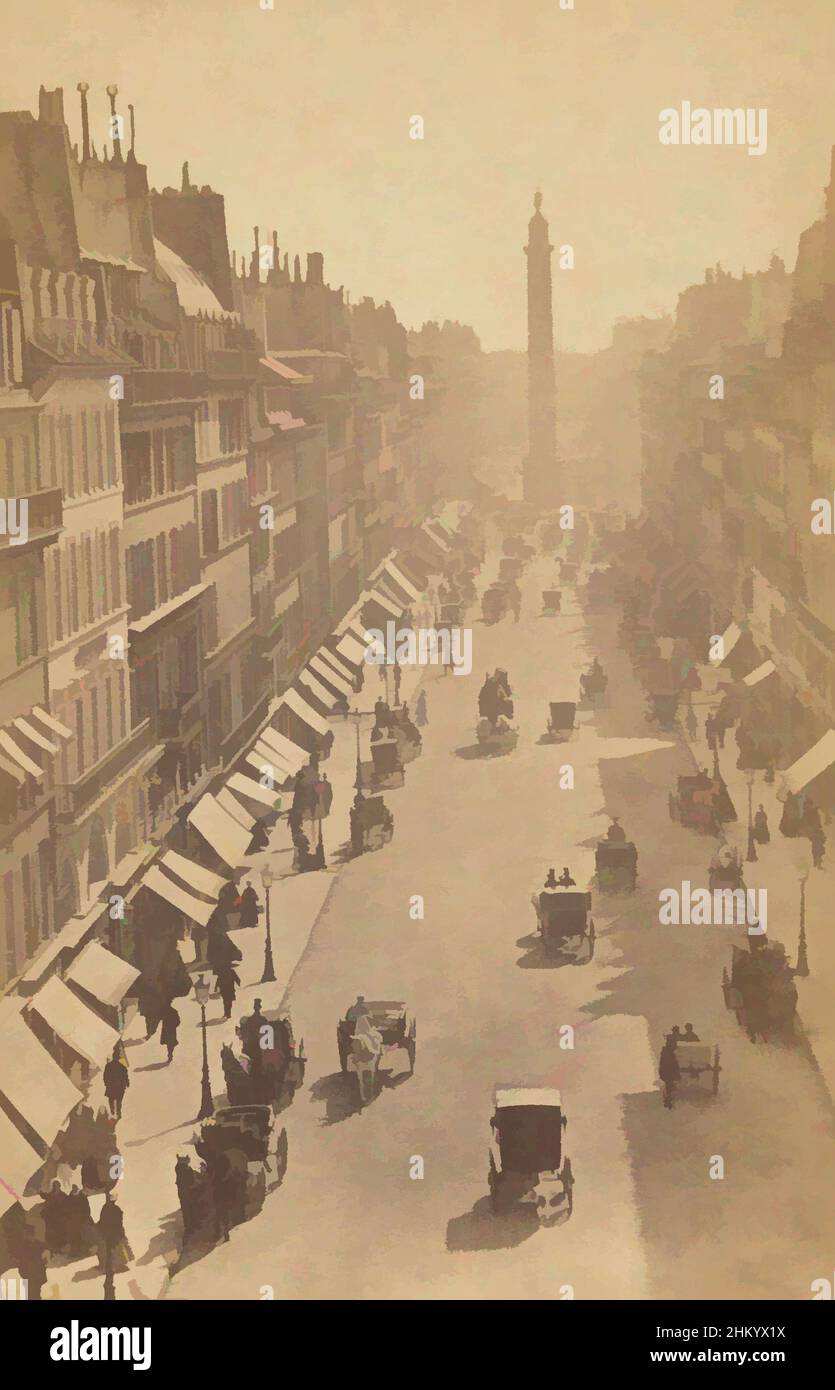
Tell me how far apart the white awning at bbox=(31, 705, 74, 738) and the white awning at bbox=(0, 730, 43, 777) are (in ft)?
2.25

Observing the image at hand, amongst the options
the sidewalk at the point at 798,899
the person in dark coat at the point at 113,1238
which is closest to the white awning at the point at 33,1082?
the person in dark coat at the point at 113,1238

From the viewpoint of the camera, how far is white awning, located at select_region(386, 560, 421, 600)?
6450cm

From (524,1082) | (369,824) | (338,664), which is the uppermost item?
(338,664)

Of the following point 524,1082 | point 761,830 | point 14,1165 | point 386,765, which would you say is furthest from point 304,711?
point 14,1165

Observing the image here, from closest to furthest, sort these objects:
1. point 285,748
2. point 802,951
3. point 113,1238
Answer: point 113,1238
point 802,951
point 285,748

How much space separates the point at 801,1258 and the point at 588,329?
18001 millimetres

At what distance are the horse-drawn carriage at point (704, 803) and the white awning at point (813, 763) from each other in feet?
6.56

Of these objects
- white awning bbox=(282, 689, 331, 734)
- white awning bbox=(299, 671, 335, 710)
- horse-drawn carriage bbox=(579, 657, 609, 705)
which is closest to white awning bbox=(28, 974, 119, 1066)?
white awning bbox=(282, 689, 331, 734)

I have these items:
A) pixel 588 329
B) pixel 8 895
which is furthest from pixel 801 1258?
pixel 588 329

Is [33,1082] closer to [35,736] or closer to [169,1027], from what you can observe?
[169,1027]

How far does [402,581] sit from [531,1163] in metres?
42.8

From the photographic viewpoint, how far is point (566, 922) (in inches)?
1221
